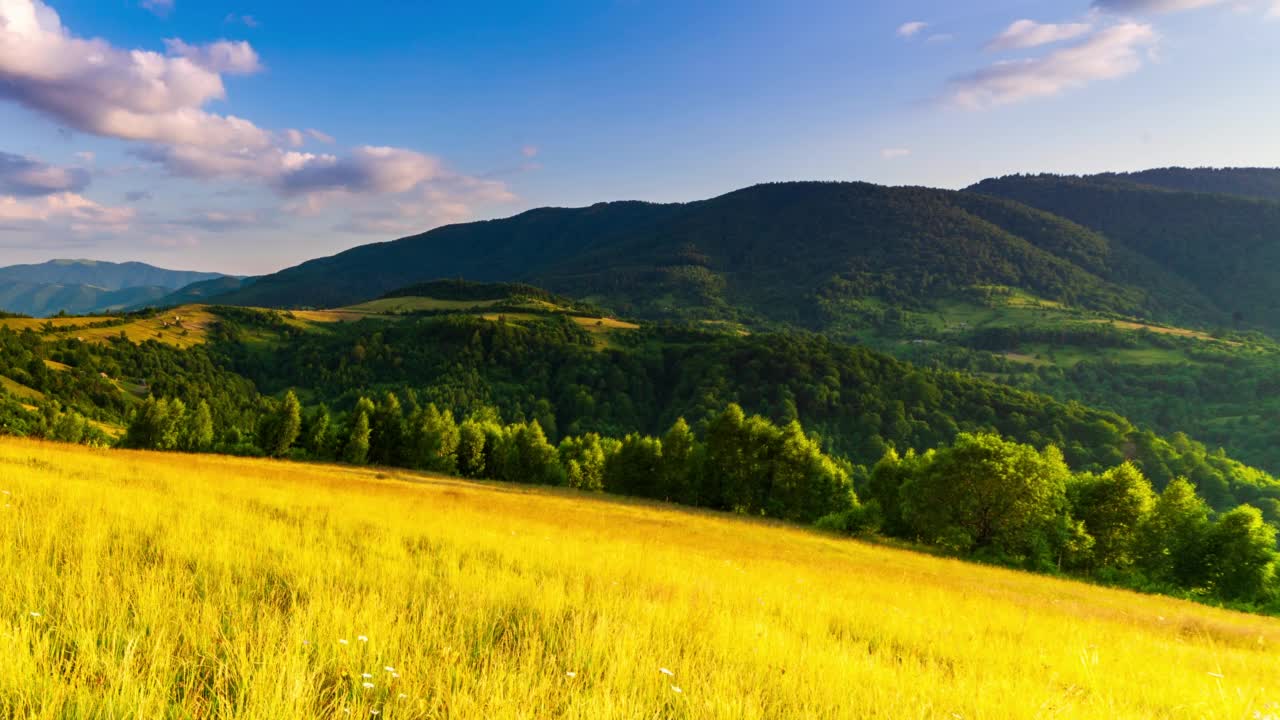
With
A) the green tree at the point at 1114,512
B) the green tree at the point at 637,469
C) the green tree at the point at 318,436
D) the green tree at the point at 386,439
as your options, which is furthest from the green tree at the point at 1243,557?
the green tree at the point at 318,436

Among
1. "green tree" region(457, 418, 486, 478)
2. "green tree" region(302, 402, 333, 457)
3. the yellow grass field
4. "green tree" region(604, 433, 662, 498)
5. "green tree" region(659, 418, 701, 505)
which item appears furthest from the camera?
"green tree" region(457, 418, 486, 478)

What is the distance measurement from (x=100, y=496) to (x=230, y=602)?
5384mm

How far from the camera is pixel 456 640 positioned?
3.90m

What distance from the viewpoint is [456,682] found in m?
3.10

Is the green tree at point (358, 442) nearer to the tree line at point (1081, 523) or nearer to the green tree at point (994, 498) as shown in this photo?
the tree line at point (1081, 523)

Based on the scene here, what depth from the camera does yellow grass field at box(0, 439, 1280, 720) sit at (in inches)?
110

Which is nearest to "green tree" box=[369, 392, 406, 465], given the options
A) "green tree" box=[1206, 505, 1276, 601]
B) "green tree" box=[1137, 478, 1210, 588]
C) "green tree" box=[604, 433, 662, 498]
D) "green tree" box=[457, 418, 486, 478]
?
"green tree" box=[457, 418, 486, 478]

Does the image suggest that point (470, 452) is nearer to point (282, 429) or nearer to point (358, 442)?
point (358, 442)

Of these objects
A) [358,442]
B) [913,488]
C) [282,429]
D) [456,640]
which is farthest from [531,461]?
[456,640]

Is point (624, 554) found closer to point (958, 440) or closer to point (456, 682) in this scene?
point (456, 682)

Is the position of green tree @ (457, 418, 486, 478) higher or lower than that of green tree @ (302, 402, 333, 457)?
lower

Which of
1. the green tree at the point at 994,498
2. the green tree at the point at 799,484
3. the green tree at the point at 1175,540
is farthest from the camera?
the green tree at the point at 799,484

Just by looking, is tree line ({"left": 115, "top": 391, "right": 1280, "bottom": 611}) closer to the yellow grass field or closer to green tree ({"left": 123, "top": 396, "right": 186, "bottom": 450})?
green tree ({"left": 123, "top": 396, "right": 186, "bottom": 450})

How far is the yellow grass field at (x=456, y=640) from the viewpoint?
2795 millimetres
